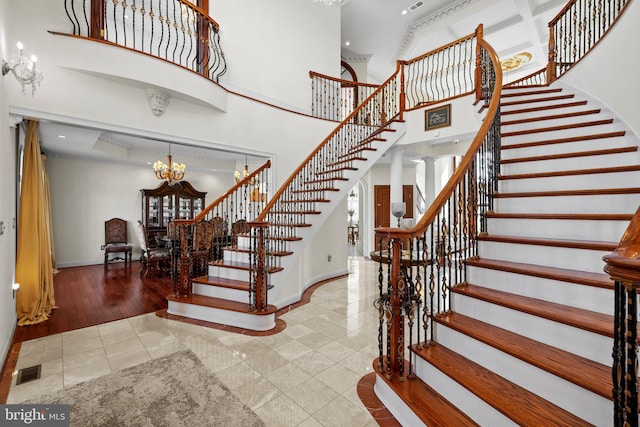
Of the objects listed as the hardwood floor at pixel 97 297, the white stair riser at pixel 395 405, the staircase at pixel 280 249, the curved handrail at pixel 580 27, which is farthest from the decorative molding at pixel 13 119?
the curved handrail at pixel 580 27

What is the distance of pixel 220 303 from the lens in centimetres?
372

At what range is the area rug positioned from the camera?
1.95m

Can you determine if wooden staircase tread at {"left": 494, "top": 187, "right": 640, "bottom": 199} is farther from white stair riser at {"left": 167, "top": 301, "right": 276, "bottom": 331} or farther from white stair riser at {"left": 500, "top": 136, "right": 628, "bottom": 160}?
white stair riser at {"left": 167, "top": 301, "right": 276, "bottom": 331}

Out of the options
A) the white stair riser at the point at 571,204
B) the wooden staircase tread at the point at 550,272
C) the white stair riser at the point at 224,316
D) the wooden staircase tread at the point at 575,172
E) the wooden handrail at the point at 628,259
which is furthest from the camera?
the white stair riser at the point at 224,316

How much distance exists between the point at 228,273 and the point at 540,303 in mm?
3753

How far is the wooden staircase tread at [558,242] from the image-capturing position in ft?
6.24

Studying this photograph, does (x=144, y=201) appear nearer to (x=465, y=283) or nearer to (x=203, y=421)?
(x=203, y=421)

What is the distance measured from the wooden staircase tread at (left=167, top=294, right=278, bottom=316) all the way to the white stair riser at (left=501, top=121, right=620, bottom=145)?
11.8 feet

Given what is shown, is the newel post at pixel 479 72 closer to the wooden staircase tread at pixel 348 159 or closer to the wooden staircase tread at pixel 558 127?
the wooden staircase tread at pixel 558 127

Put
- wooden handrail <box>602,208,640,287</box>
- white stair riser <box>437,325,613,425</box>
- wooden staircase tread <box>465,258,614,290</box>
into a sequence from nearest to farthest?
wooden handrail <box>602,208,640,287</box> < white stair riser <box>437,325,613,425</box> < wooden staircase tread <box>465,258,614,290</box>

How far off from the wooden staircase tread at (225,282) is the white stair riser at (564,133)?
3831 mm

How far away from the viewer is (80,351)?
288 cm

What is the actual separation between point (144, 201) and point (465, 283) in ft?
28.3

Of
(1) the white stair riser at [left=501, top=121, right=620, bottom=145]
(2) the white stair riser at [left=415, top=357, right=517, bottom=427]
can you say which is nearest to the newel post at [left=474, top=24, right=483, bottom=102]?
(1) the white stair riser at [left=501, top=121, right=620, bottom=145]
